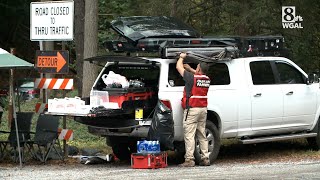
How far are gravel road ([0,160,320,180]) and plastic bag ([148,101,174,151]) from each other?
1.54ft

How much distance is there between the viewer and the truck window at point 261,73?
477 inches

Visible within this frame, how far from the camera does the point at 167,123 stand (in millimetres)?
10719

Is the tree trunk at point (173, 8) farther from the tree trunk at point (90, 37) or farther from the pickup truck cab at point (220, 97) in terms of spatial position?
the pickup truck cab at point (220, 97)

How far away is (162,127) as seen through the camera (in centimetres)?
1067

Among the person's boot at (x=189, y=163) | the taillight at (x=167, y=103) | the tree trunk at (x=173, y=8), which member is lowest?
the person's boot at (x=189, y=163)

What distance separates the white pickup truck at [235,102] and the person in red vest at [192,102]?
194mm

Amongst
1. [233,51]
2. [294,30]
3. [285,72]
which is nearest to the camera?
[233,51]

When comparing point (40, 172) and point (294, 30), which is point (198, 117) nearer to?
point (40, 172)

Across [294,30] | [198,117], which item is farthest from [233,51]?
[294,30]

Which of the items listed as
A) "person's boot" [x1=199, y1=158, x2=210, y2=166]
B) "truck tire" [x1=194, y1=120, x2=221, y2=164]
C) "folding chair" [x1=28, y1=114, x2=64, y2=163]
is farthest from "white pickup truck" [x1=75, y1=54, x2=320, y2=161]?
"folding chair" [x1=28, y1=114, x2=64, y2=163]

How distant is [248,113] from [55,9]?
13.4 ft

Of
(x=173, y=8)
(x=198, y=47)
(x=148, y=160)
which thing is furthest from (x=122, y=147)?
(x=173, y=8)

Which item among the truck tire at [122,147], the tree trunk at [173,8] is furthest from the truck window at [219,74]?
the tree trunk at [173,8]

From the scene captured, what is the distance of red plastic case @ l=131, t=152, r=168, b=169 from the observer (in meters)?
10.7
